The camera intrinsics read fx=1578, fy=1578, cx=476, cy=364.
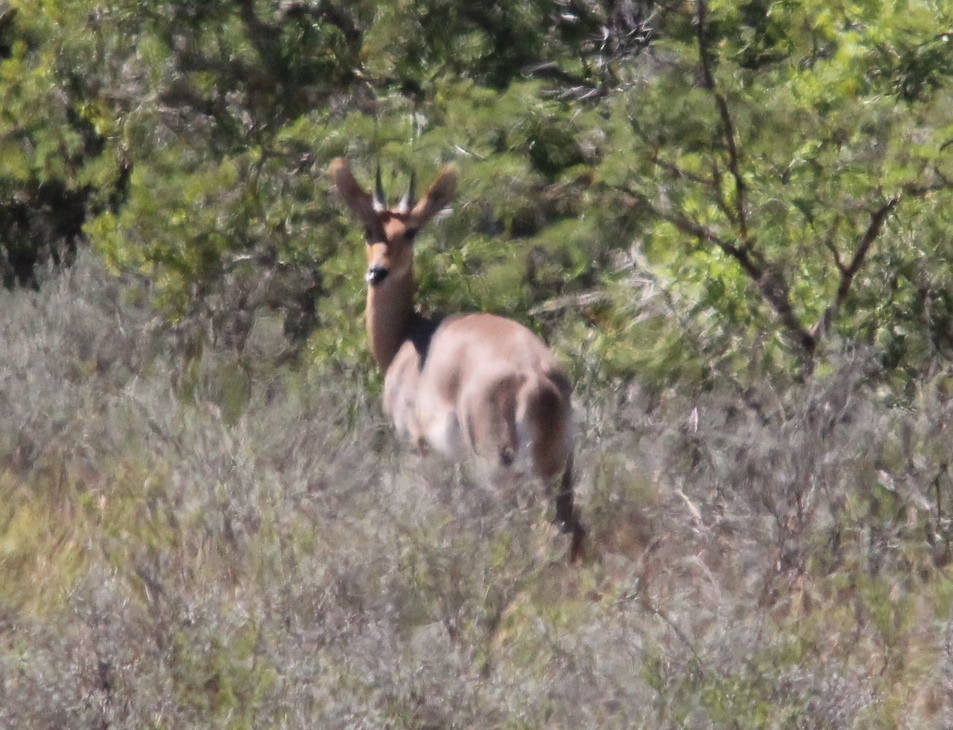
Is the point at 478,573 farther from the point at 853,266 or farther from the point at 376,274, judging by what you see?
the point at 376,274

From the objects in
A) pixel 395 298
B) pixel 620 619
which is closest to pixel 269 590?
pixel 620 619

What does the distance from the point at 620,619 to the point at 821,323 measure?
9.62ft

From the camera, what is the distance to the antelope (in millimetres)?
6637

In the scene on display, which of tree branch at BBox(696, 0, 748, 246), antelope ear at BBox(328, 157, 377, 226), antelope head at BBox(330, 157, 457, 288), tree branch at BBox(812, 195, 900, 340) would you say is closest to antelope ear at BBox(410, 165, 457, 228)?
antelope head at BBox(330, 157, 457, 288)

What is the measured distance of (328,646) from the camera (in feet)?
14.3

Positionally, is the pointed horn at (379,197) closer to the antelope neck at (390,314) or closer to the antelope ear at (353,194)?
the antelope ear at (353,194)

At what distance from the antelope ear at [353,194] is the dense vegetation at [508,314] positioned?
16.7 inches

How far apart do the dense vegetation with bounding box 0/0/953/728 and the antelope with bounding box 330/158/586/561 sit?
21 centimetres

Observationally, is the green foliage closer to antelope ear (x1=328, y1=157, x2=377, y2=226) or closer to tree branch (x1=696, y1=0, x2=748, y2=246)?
tree branch (x1=696, y1=0, x2=748, y2=246)

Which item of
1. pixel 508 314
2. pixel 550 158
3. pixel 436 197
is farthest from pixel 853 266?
pixel 436 197

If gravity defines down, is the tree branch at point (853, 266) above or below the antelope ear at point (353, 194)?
below

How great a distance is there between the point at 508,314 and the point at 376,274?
0.81m

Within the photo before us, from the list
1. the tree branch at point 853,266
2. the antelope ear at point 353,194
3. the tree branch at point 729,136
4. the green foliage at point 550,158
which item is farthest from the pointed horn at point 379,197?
the tree branch at point 853,266

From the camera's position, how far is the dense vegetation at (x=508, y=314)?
14.2 ft
